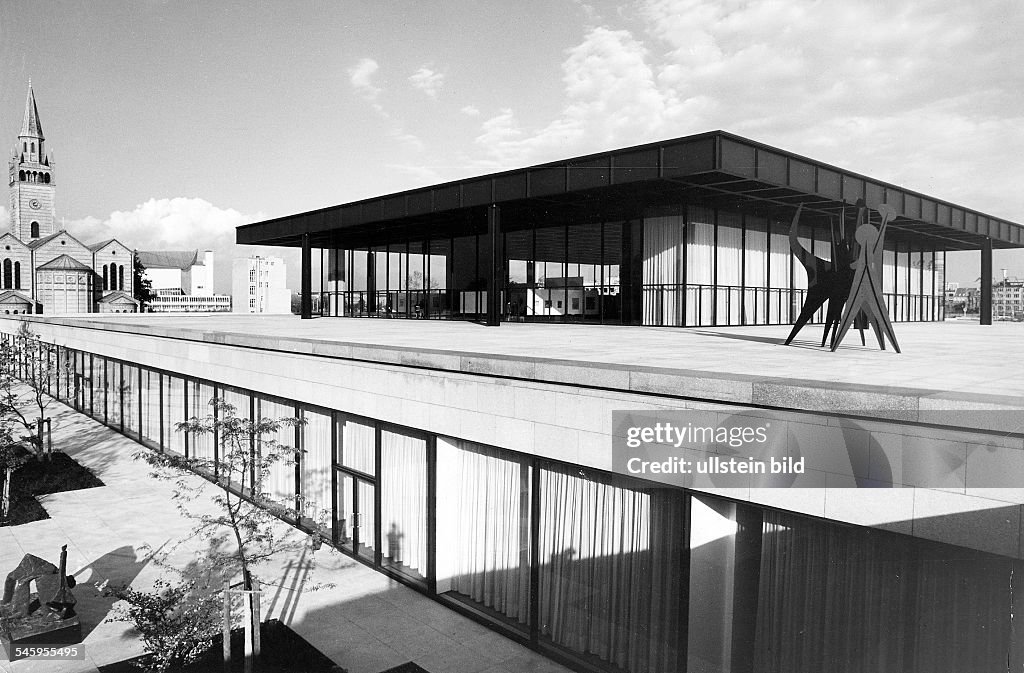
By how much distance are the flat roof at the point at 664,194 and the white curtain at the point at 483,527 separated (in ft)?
23.0

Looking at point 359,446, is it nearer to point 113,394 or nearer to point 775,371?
point 775,371

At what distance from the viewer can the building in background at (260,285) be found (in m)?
86.3

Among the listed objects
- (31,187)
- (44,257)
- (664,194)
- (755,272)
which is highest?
(31,187)

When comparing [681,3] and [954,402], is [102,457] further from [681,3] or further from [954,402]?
[954,402]

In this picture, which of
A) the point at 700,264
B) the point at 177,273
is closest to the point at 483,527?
the point at 700,264

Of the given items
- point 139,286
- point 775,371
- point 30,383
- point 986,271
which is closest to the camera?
point 775,371

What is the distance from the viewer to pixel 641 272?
22.2m

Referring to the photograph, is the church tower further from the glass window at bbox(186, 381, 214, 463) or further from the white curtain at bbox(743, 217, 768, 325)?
the white curtain at bbox(743, 217, 768, 325)

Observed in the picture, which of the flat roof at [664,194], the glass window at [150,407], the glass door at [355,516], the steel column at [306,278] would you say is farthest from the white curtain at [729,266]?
the steel column at [306,278]

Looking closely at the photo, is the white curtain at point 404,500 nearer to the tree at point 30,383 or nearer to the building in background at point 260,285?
the tree at point 30,383

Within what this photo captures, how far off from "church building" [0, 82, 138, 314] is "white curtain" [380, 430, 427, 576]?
87048 mm

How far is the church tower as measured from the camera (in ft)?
312

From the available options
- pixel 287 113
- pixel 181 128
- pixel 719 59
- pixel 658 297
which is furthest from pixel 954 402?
pixel 181 128

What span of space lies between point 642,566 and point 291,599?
5.59 metres
